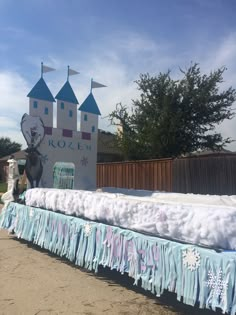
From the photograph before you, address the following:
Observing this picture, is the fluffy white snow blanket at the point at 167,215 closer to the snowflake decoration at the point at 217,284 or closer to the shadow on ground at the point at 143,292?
the snowflake decoration at the point at 217,284

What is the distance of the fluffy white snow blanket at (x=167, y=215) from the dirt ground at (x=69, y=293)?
79 cm

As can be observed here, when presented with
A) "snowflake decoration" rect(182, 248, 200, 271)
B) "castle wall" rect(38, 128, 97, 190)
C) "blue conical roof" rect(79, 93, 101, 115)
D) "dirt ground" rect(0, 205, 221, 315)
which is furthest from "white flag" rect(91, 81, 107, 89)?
"snowflake decoration" rect(182, 248, 200, 271)

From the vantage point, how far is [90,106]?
9.98 m

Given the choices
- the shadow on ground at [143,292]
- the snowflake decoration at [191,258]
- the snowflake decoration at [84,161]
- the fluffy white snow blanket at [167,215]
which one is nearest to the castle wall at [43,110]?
the snowflake decoration at [84,161]

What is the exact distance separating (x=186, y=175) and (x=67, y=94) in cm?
533

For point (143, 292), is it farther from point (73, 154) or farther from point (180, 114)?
point (180, 114)

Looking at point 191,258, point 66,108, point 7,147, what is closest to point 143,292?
point 191,258

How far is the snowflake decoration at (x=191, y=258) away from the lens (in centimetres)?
383

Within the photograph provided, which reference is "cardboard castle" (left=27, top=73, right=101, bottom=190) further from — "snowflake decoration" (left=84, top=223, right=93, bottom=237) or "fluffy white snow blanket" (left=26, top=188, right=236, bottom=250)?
"snowflake decoration" (left=84, top=223, right=93, bottom=237)

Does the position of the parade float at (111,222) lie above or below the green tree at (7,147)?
below

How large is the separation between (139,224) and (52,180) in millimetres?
4684

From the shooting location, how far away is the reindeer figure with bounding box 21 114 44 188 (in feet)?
28.7

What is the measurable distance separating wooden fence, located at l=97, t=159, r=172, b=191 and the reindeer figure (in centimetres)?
582

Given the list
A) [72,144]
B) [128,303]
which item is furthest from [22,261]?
[72,144]
